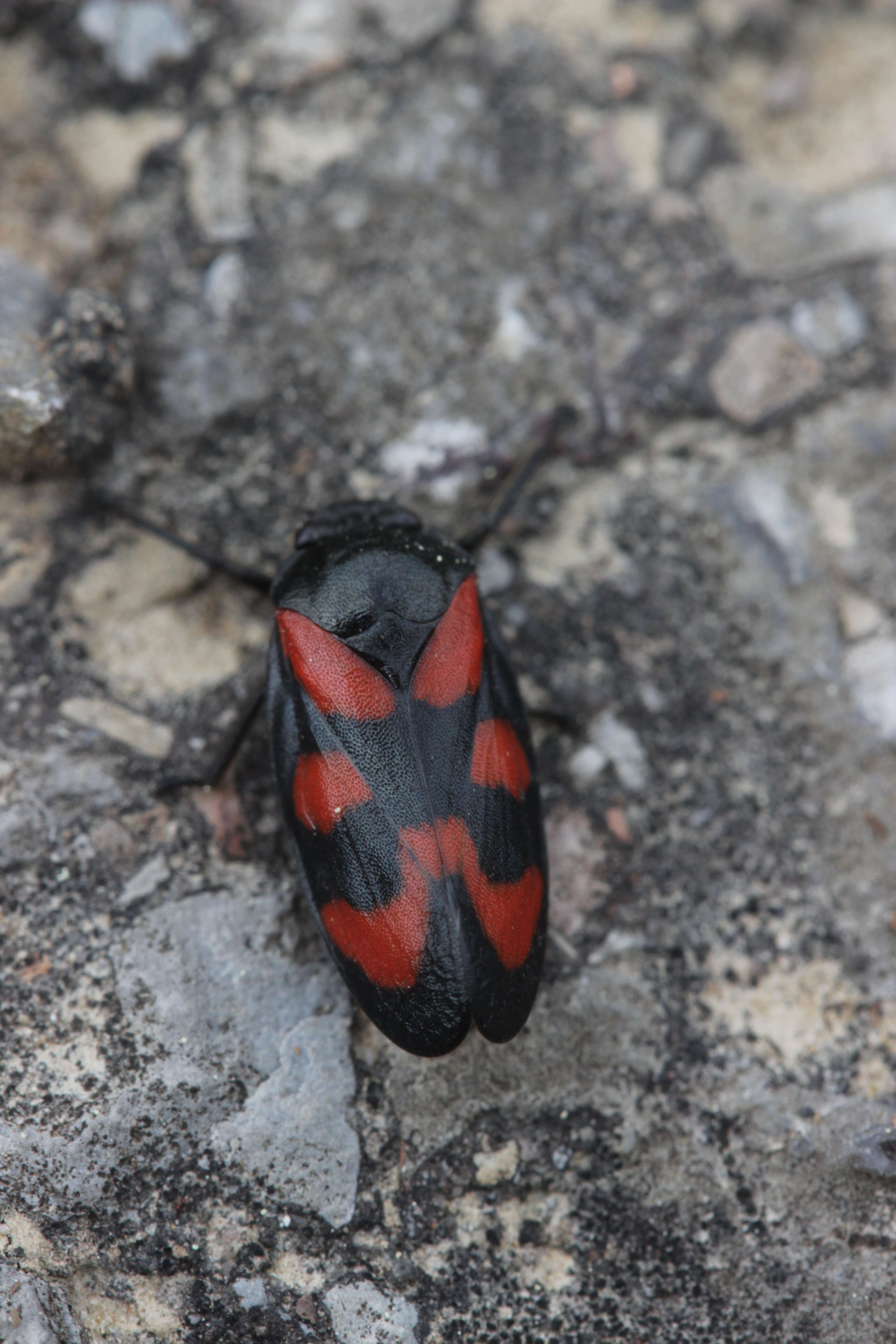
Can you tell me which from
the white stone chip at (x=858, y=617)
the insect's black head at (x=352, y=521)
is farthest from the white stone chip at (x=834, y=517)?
the insect's black head at (x=352, y=521)

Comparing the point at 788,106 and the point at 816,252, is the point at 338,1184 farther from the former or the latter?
the point at 788,106

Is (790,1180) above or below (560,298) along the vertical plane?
below

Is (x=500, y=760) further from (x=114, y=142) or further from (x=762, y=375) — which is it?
(x=114, y=142)

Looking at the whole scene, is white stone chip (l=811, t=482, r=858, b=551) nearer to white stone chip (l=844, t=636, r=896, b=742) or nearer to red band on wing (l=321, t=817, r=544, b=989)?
white stone chip (l=844, t=636, r=896, b=742)

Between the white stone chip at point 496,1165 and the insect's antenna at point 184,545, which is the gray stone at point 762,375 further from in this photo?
the white stone chip at point 496,1165

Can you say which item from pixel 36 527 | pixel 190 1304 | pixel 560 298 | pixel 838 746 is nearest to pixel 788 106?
pixel 560 298
